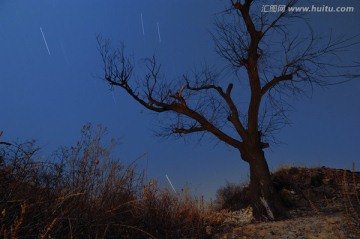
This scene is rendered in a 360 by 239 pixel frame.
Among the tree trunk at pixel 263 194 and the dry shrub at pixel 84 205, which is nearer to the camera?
the dry shrub at pixel 84 205

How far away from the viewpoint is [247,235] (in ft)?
19.7

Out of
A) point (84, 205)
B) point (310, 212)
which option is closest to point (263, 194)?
point (310, 212)

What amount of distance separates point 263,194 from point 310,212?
1.35 meters

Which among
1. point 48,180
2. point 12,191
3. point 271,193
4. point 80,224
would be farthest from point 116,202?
point 271,193

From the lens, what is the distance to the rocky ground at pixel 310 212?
17.0ft

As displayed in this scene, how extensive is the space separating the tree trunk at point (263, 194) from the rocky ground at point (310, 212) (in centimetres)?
35

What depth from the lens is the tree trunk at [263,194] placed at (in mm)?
8312

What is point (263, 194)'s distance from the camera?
28.0 feet

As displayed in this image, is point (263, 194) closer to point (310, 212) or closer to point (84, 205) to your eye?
point (310, 212)

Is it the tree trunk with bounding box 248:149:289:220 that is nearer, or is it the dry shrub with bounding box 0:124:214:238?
the dry shrub with bounding box 0:124:214:238

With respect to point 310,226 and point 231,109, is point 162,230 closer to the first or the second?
point 310,226

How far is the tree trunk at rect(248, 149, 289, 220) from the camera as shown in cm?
831

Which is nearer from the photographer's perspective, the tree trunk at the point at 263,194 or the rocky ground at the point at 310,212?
the rocky ground at the point at 310,212

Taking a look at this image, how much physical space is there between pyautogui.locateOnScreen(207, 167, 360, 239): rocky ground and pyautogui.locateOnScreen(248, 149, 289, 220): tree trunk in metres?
0.35
